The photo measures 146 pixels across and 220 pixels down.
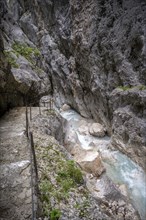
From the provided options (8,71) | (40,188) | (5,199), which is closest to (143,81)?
(8,71)

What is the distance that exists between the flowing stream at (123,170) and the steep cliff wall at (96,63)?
2.56ft

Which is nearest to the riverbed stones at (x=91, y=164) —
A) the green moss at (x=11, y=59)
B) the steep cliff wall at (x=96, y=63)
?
the steep cliff wall at (x=96, y=63)

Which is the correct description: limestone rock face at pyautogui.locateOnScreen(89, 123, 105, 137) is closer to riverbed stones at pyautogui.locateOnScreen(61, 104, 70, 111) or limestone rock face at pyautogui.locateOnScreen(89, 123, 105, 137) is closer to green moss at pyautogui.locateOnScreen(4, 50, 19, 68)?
riverbed stones at pyautogui.locateOnScreen(61, 104, 70, 111)

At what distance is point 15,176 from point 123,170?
9.88 m

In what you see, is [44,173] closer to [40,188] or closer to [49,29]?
[40,188]

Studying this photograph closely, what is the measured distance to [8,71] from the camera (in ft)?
34.3

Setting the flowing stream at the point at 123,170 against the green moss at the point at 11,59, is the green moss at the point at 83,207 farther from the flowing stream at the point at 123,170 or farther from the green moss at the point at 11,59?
the green moss at the point at 11,59

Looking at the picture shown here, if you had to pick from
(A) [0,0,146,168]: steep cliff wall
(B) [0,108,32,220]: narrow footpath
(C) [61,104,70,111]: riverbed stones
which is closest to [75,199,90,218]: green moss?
(B) [0,108,32,220]: narrow footpath

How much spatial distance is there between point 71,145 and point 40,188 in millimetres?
9529

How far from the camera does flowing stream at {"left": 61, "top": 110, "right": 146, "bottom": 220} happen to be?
10.4 metres

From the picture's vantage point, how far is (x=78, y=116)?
914 inches

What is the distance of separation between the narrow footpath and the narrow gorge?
0.07ft

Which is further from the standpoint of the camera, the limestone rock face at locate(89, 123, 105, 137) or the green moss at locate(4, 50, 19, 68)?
the limestone rock face at locate(89, 123, 105, 137)

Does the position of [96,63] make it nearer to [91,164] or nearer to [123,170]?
[123,170]
